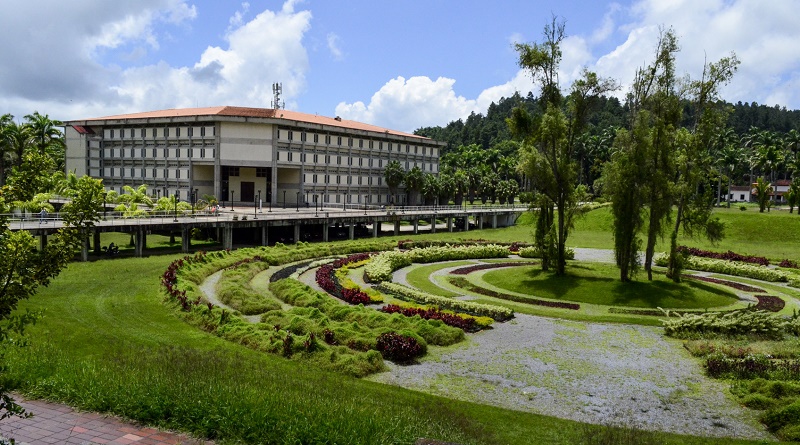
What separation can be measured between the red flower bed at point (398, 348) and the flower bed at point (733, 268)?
3094cm

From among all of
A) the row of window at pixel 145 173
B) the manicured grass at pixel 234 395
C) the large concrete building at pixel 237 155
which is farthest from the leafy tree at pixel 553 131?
the row of window at pixel 145 173

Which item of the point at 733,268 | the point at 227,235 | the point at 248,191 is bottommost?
the point at 733,268

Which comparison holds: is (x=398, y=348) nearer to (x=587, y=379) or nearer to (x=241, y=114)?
(x=587, y=379)

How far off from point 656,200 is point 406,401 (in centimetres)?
2707

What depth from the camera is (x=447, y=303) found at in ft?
112

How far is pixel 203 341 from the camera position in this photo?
967 inches

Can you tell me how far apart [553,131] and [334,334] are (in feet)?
72.0

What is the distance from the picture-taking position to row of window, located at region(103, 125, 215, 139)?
9269cm

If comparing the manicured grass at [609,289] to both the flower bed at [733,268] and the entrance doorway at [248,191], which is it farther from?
the entrance doorway at [248,191]

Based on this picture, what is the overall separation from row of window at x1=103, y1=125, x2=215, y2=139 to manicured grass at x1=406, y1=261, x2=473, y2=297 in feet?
178

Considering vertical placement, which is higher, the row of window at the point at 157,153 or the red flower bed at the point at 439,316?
the row of window at the point at 157,153

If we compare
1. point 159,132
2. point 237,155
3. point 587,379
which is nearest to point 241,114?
point 237,155

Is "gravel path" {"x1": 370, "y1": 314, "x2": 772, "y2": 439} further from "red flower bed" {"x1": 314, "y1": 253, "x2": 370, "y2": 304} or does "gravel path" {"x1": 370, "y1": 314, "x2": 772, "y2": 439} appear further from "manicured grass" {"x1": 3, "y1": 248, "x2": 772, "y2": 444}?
"red flower bed" {"x1": 314, "y1": 253, "x2": 370, "y2": 304}

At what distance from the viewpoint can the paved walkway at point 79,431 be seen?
1333cm
